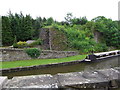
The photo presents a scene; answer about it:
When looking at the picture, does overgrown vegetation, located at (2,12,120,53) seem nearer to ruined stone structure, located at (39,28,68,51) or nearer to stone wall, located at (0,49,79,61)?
ruined stone structure, located at (39,28,68,51)

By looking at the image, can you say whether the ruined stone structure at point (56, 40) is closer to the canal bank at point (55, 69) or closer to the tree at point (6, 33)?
the canal bank at point (55, 69)

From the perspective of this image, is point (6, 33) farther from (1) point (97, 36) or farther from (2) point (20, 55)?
(1) point (97, 36)

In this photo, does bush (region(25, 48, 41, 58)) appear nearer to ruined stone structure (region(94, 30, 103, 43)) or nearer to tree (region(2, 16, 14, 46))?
tree (region(2, 16, 14, 46))

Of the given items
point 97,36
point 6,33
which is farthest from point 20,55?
point 97,36

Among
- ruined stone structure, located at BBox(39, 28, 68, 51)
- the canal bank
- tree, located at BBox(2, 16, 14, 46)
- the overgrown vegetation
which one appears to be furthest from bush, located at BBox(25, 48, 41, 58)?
tree, located at BBox(2, 16, 14, 46)

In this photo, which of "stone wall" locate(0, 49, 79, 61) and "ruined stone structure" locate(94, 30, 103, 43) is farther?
"ruined stone structure" locate(94, 30, 103, 43)

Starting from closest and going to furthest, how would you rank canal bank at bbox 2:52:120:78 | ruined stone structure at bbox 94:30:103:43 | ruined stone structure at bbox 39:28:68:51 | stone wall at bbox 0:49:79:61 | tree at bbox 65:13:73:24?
1. canal bank at bbox 2:52:120:78
2. stone wall at bbox 0:49:79:61
3. ruined stone structure at bbox 39:28:68:51
4. ruined stone structure at bbox 94:30:103:43
5. tree at bbox 65:13:73:24

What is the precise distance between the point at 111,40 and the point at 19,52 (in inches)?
530

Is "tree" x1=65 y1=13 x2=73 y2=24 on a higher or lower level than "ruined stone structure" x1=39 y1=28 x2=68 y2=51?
higher

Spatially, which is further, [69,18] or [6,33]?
[69,18]

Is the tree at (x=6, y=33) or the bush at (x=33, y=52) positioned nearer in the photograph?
the bush at (x=33, y=52)

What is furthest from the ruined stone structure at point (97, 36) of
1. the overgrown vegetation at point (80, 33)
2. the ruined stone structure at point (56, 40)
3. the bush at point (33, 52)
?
the bush at point (33, 52)

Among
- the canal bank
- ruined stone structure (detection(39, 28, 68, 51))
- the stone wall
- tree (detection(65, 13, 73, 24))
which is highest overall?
tree (detection(65, 13, 73, 24))

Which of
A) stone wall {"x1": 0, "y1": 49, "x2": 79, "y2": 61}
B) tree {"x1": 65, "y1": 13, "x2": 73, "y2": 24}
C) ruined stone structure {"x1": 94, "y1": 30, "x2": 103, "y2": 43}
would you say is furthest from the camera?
tree {"x1": 65, "y1": 13, "x2": 73, "y2": 24}
